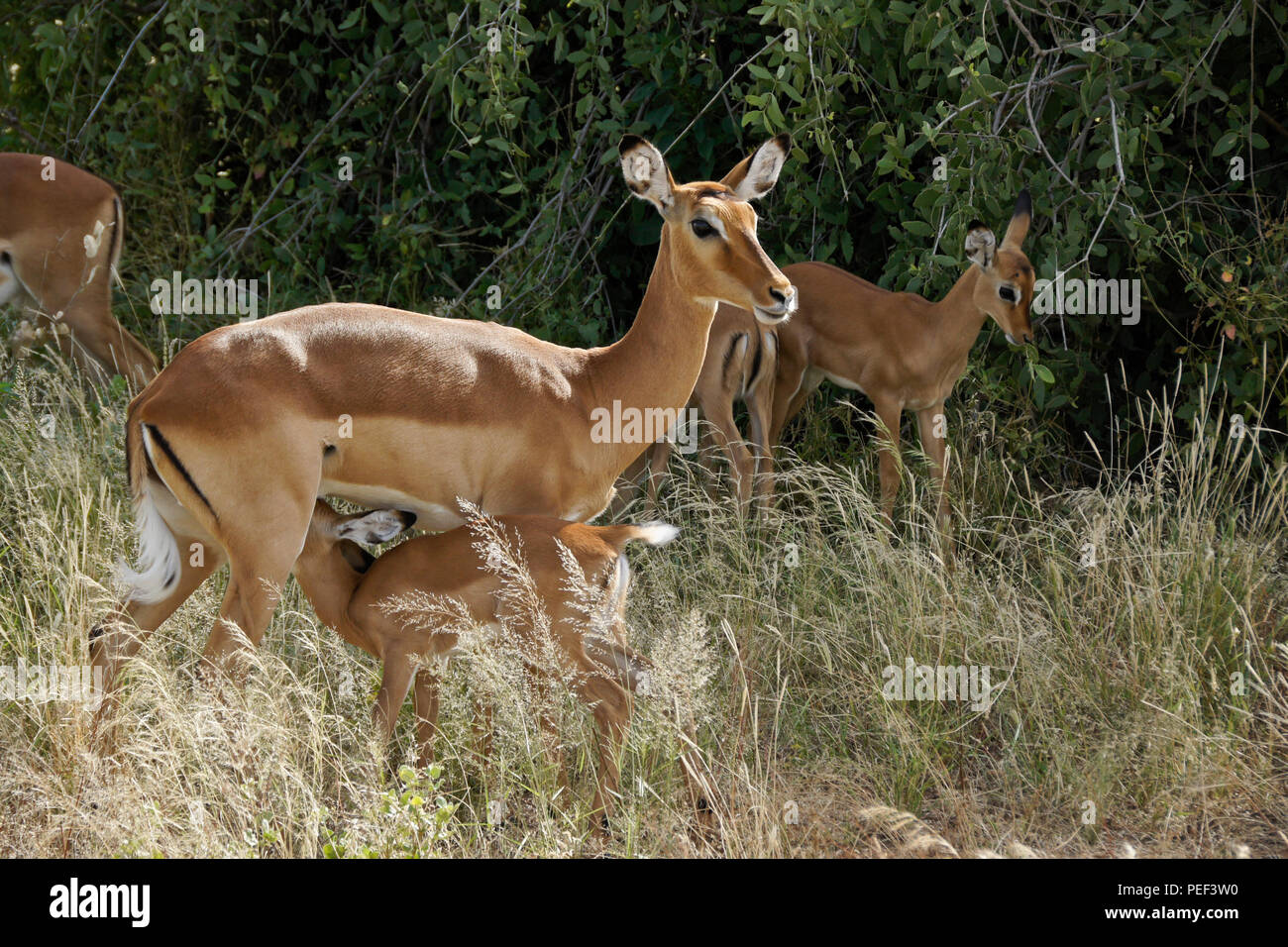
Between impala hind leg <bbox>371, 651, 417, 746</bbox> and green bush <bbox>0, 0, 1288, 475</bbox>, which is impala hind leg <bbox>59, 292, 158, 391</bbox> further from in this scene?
impala hind leg <bbox>371, 651, 417, 746</bbox>

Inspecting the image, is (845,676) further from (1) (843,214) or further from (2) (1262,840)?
(1) (843,214)

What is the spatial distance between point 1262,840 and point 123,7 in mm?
7186

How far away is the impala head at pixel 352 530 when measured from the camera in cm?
409

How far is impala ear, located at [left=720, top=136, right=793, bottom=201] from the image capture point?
15.1ft

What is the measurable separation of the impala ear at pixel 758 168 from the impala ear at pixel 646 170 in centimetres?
24

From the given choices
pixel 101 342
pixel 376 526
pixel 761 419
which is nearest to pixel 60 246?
pixel 101 342

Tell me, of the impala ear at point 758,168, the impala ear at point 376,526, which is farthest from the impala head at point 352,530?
the impala ear at point 758,168

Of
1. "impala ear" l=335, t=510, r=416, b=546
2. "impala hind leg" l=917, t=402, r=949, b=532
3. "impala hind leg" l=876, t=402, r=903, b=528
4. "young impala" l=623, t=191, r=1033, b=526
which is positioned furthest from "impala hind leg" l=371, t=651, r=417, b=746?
"impala hind leg" l=917, t=402, r=949, b=532

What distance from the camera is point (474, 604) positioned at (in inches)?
157

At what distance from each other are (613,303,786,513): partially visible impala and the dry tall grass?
0.64 metres

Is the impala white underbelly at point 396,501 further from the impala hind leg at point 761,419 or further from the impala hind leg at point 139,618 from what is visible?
the impala hind leg at point 761,419

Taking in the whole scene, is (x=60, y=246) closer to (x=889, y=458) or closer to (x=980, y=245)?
(x=889, y=458)

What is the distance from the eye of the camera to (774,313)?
13.8ft

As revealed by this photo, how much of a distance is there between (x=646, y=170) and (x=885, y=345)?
189 cm
